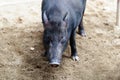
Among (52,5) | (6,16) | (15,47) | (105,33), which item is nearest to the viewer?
(52,5)

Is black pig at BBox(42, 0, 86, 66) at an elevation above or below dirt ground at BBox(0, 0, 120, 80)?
above

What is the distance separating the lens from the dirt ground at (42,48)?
133 inches

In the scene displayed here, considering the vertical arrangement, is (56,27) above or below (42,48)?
above

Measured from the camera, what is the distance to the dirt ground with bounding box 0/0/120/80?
3391mm

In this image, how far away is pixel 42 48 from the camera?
12.6 ft

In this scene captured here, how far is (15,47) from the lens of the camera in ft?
12.7

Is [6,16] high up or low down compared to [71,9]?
down

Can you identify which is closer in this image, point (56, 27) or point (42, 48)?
point (56, 27)

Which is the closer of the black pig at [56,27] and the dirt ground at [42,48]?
the black pig at [56,27]

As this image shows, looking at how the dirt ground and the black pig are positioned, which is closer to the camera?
the black pig

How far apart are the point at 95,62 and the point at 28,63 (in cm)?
79

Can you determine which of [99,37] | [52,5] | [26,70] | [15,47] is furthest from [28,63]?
[99,37]

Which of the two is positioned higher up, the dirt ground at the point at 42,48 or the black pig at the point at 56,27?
the black pig at the point at 56,27

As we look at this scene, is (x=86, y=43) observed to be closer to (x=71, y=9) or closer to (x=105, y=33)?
(x=105, y=33)
